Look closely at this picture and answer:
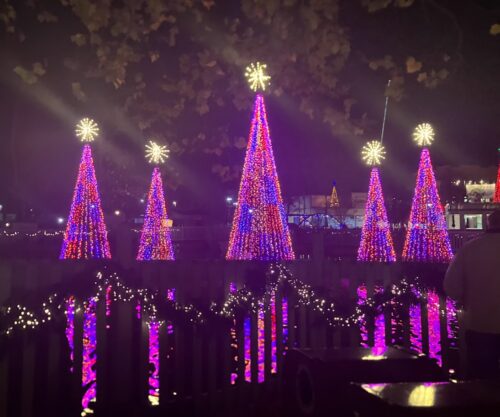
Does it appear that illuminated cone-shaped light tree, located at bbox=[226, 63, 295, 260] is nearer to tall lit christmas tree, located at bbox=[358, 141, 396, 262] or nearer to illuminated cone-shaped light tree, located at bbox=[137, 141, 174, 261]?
illuminated cone-shaped light tree, located at bbox=[137, 141, 174, 261]

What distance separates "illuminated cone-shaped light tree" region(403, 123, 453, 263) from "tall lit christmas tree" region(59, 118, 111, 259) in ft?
29.7

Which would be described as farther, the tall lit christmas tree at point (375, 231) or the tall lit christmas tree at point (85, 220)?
the tall lit christmas tree at point (375, 231)

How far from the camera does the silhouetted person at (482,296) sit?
3.92 m

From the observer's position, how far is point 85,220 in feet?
39.1

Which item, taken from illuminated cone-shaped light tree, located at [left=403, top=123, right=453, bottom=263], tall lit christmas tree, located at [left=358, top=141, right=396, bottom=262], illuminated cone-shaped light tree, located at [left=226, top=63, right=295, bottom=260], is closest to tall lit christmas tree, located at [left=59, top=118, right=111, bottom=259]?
illuminated cone-shaped light tree, located at [left=226, top=63, right=295, bottom=260]

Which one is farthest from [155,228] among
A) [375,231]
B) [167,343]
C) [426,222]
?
[167,343]

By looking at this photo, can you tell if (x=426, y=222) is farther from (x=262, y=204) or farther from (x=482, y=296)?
(x=482, y=296)

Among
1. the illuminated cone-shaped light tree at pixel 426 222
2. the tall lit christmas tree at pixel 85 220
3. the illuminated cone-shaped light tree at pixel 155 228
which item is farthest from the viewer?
the illuminated cone-shaped light tree at pixel 155 228

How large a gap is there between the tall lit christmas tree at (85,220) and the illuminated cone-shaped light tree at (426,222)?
9.04 meters

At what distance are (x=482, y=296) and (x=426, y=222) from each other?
11.1 meters

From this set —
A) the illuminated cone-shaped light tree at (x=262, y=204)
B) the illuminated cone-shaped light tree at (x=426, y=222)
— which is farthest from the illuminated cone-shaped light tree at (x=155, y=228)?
the illuminated cone-shaped light tree at (x=426, y=222)

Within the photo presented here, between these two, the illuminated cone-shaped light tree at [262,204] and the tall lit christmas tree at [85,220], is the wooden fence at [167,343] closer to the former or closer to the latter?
the illuminated cone-shaped light tree at [262,204]

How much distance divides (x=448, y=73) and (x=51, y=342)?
673cm

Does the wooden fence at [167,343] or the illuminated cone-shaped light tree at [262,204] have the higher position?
the illuminated cone-shaped light tree at [262,204]
